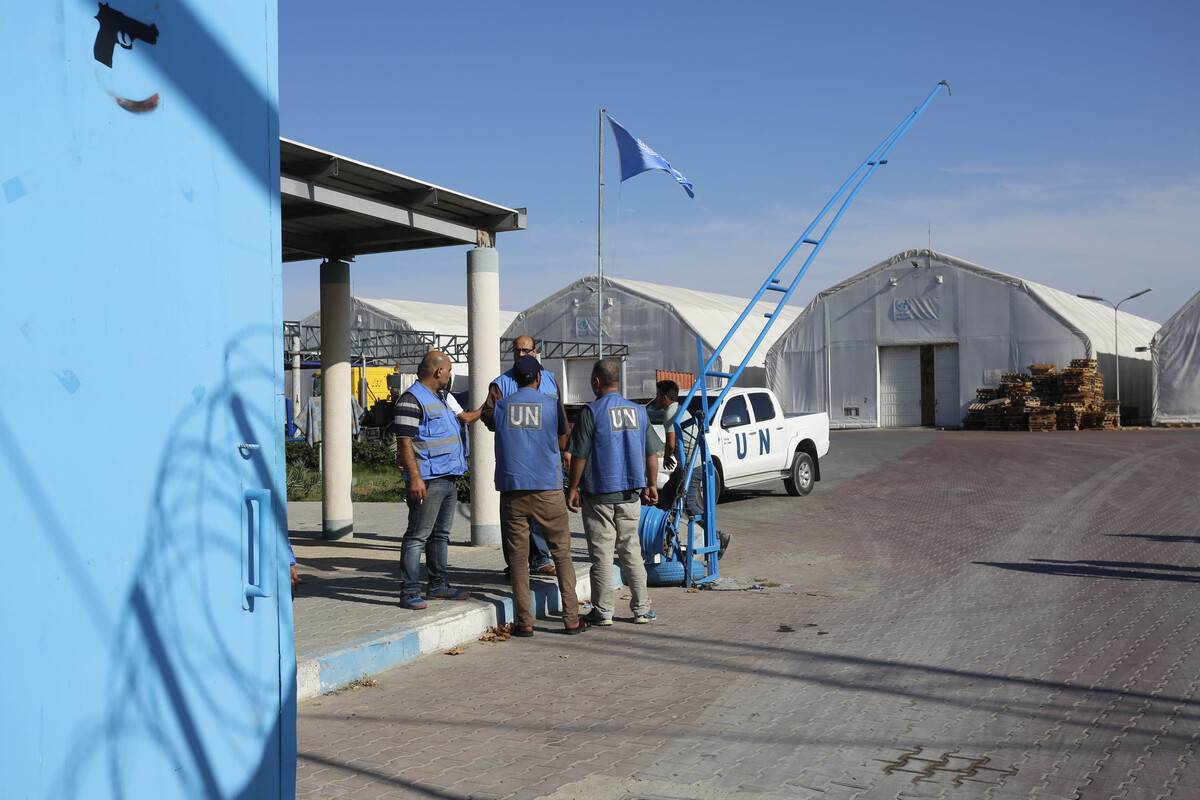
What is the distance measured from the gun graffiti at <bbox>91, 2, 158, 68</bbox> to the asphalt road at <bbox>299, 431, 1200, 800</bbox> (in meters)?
3.20

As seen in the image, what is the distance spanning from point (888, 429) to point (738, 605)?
29917 mm

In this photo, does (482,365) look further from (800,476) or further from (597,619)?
(800,476)

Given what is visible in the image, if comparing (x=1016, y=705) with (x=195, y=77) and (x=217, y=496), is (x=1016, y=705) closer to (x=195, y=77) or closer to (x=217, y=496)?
(x=217, y=496)

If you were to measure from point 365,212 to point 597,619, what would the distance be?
4594 millimetres

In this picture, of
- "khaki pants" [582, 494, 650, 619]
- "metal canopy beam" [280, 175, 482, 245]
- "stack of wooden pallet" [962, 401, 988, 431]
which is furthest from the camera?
"stack of wooden pallet" [962, 401, 988, 431]

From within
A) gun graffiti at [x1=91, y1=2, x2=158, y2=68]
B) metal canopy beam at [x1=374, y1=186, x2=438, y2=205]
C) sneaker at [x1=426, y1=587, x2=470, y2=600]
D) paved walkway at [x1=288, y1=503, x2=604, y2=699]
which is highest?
metal canopy beam at [x1=374, y1=186, x2=438, y2=205]

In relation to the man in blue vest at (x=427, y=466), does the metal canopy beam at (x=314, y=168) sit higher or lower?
higher

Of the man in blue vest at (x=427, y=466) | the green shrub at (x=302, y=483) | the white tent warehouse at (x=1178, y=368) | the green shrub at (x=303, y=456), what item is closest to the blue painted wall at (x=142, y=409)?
the man in blue vest at (x=427, y=466)

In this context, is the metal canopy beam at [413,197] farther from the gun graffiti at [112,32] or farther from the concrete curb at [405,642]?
the gun graffiti at [112,32]

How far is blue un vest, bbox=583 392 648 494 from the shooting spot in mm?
8523

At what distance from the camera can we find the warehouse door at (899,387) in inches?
1515

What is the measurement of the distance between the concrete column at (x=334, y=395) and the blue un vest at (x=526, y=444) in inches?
199

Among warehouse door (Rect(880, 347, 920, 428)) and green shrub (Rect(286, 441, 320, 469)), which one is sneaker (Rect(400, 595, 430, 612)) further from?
warehouse door (Rect(880, 347, 920, 428))

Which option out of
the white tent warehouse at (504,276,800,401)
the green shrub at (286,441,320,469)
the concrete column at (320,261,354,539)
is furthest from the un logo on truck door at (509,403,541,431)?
Result: the white tent warehouse at (504,276,800,401)
